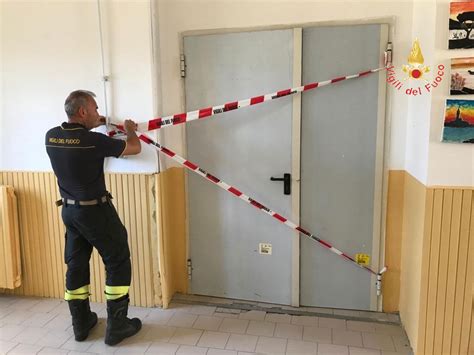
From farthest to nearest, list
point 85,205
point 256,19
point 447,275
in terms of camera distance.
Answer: point 256,19 → point 85,205 → point 447,275

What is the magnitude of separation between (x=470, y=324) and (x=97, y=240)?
2242 millimetres

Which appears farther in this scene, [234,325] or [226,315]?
[226,315]

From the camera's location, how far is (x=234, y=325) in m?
2.79

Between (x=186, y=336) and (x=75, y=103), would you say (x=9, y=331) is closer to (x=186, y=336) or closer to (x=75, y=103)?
(x=186, y=336)

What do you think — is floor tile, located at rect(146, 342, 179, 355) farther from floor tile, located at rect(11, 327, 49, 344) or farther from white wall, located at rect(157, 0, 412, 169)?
white wall, located at rect(157, 0, 412, 169)

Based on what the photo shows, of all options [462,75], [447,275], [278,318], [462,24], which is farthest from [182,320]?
[462,24]

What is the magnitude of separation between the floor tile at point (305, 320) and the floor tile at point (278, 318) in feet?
0.12

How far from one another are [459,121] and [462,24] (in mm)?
492

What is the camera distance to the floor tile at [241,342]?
99.3 inches

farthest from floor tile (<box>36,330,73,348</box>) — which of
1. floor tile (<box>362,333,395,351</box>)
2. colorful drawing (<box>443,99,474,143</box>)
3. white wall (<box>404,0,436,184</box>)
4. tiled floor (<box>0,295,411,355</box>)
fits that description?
colorful drawing (<box>443,99,474,143</box>)

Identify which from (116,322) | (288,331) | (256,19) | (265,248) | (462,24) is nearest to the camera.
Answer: (462,24)

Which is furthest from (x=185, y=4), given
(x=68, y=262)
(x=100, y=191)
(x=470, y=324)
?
(x=470, y=324)

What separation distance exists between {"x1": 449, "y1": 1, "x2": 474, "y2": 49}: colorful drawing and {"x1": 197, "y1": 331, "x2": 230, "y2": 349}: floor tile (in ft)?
7.16

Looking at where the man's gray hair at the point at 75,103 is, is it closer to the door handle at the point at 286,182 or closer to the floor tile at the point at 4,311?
the door handle at the point at 286,182
